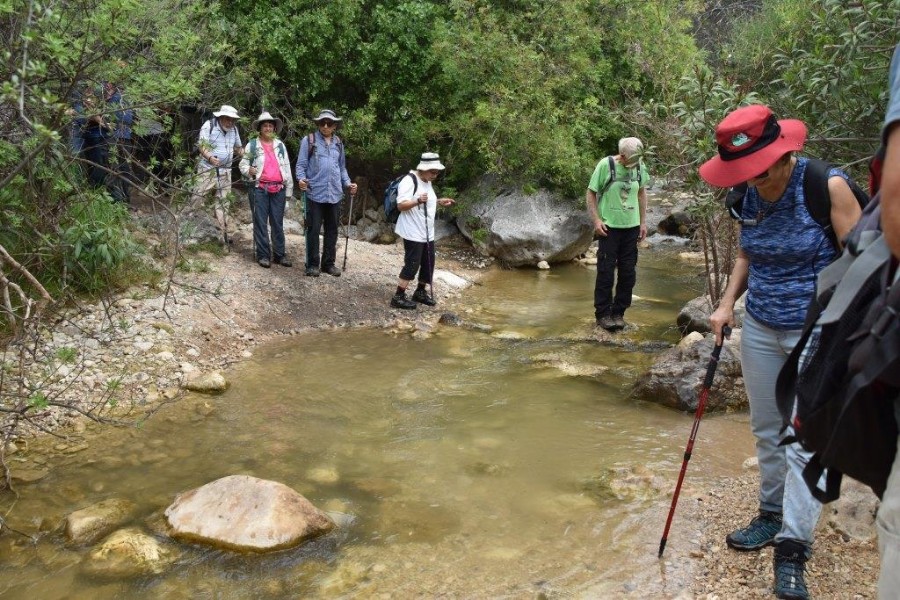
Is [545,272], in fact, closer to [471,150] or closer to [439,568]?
[471,150]

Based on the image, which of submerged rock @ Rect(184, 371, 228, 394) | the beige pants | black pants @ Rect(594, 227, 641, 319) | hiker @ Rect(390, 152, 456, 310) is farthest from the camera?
hiker @ Rect(390, 152, 456, 310)

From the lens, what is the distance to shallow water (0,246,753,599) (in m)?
3.69

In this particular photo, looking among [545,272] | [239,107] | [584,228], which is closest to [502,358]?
[545,272]

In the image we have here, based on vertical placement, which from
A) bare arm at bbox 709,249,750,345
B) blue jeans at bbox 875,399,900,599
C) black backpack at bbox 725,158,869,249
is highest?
black backpack at bbox 725,158,869,249

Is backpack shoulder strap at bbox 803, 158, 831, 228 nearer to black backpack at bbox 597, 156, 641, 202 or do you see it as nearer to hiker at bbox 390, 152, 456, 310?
black backpack at bbox 597, 156, 641, 202

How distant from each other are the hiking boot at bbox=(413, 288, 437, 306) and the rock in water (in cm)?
498

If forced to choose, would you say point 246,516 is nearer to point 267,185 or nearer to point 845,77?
point 845,77

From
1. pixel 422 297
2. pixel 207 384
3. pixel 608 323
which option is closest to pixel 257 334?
pixel 207 384

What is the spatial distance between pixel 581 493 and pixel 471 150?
8912mm

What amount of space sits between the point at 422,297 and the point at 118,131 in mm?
3737

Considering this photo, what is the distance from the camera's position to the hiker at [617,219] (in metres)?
7.77

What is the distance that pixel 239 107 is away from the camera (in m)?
11.8

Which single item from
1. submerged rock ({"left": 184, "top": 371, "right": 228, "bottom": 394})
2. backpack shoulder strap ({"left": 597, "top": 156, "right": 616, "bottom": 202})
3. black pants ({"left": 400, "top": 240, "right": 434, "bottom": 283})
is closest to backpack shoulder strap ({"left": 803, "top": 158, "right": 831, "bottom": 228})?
submerged rock ({"left": 184, "top": 371, "right": 228, "bottom": 394})

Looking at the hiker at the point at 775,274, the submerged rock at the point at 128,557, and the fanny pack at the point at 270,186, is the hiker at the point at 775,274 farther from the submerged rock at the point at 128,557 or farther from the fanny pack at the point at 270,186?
the fanny pack at the point at 270,186
